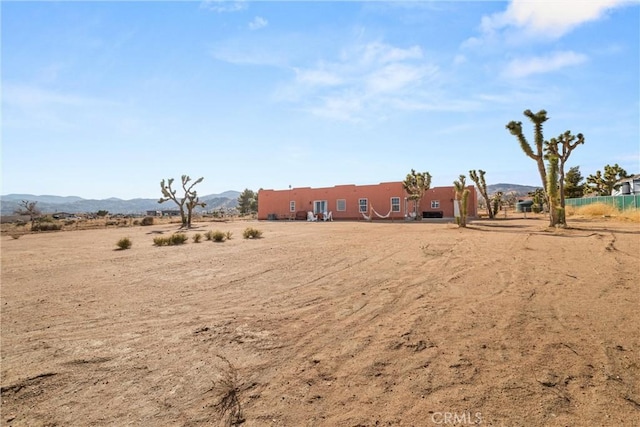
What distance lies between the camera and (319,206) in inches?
1352

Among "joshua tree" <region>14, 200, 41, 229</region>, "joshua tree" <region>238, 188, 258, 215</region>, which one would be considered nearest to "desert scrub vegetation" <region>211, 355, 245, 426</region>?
"joshua tree" <region>14, 200, 41, 229</region>

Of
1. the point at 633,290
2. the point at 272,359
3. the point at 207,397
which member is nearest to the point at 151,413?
the point at 207,397

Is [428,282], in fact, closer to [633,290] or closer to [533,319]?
[533,319]

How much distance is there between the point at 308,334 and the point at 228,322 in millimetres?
1122

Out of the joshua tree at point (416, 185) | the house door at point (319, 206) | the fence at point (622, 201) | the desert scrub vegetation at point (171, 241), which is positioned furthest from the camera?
the house door at point (319, 206)

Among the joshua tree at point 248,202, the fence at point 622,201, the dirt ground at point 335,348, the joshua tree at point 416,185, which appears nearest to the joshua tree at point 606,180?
the fence at point 622,201

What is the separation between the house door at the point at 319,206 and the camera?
34031mm

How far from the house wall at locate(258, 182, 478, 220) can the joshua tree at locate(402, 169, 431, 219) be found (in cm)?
214

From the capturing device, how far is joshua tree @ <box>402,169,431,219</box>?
27719 millimetres

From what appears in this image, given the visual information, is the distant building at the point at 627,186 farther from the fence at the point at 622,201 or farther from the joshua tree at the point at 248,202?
the joshua tree at the point at 248,202

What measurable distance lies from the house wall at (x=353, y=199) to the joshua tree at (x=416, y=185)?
2136mm

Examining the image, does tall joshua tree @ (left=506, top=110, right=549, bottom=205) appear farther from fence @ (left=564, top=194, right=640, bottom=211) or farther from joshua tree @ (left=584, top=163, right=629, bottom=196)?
joshua tree @ (left=584, top=163, right=629, bottom=196)

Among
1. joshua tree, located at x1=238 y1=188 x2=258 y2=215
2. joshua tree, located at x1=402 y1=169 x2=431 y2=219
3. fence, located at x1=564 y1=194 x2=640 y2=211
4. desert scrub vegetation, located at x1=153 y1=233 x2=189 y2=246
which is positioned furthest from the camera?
joshua tree, located at x1=238 y1=188 x2=258 y2=215

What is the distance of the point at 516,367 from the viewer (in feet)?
9.46
